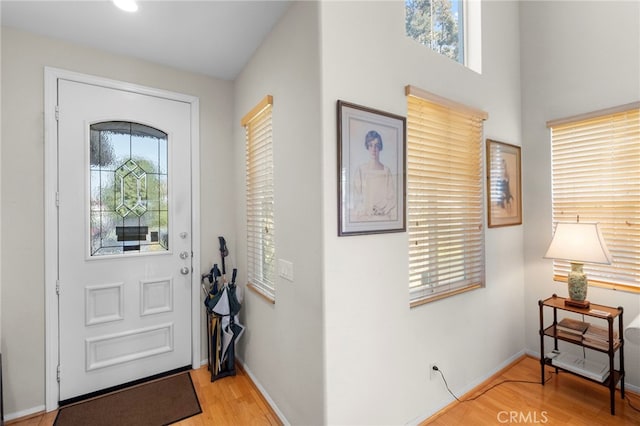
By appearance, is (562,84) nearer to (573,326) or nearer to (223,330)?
(573,326)

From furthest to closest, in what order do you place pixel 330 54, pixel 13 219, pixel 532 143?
pixel 532 143, pixel 13 219, pixel 330 54

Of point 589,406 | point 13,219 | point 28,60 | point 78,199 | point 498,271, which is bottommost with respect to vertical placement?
point 589,406

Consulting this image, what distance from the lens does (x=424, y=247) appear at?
1951 mm

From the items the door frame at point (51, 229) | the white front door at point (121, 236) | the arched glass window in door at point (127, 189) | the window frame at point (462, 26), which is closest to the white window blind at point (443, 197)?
the window frame at point (462, 26)

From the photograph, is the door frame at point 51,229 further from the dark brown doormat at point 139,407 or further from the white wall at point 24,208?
the dark brown doormat at point 139,407

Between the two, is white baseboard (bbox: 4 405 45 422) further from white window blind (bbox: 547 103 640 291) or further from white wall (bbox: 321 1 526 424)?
white window blind (bbox: 547 103 640 291)

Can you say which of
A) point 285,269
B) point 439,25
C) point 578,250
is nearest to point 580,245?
point 578,250

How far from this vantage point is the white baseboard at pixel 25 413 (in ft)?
6.19

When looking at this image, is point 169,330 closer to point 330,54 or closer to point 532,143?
point 330,54

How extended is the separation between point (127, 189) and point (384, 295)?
2.09 m

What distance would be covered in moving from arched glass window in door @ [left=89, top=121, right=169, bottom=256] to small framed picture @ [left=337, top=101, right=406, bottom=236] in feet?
5.49

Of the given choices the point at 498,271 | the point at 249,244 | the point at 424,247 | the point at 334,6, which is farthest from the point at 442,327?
the point at 334,6

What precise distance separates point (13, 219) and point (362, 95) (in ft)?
7.82

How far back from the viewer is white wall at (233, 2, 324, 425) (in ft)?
5.03
